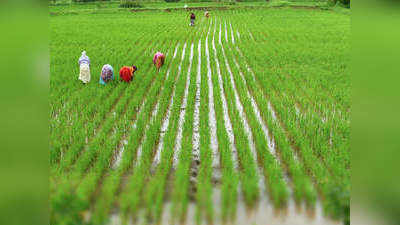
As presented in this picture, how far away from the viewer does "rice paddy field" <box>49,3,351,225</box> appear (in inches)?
116

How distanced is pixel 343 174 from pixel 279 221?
1.06 metres

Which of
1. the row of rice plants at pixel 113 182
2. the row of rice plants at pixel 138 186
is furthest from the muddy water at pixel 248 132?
the row of rice plants at pixel 113 182

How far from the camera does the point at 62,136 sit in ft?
14.9

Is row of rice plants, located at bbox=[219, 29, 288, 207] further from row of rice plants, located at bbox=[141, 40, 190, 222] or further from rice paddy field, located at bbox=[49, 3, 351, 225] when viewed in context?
row of rice plants, located at bbox=[141, 40, 190, 222]

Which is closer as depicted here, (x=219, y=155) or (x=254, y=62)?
(x=219, y=155)

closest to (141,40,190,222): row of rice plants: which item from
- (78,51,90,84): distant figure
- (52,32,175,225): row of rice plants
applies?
(52,32,175,225): row of rice plants

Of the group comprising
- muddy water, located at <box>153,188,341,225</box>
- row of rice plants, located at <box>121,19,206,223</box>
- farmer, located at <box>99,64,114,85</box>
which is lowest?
muddy water, located at <box>153,188,341,225</box>

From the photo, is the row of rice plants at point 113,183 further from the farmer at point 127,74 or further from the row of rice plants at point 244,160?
the farmer at point 127,74

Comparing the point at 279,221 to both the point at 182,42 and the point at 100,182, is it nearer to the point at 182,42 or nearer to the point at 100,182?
the point at 100,182

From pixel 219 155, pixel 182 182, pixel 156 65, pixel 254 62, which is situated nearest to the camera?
pixel 182 182

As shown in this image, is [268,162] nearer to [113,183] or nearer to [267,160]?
[267,160]

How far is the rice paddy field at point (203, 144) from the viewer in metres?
2.96

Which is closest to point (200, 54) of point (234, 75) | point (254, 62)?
point (254, 62)
